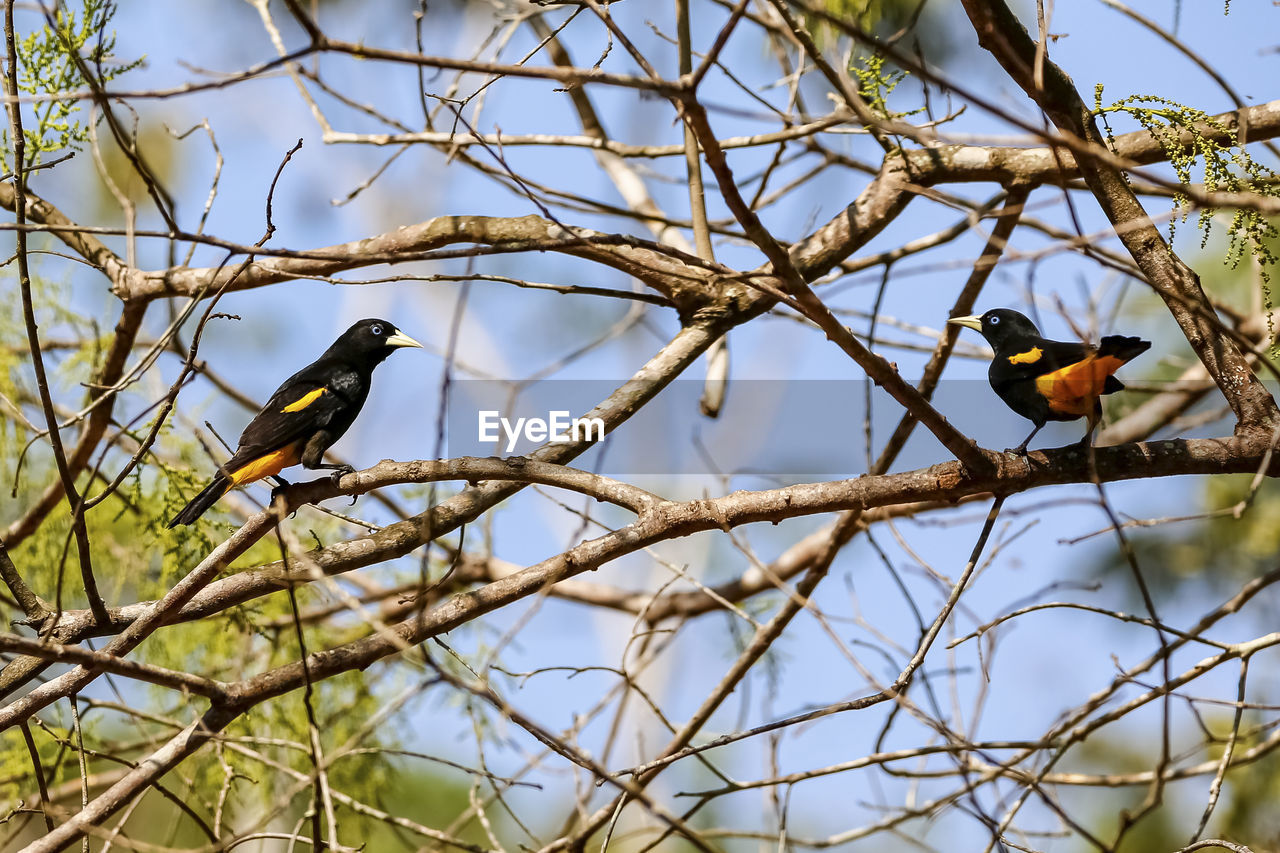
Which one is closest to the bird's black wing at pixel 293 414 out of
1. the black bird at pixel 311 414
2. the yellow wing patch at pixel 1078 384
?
the black bird at pixel 311 414

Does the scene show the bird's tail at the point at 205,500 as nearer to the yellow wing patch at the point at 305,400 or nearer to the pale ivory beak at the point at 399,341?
the yellow wing patch at the point at 305,400

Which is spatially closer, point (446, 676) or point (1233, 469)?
point (446, 676)

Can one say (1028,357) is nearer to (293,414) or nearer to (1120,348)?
(1120,348)

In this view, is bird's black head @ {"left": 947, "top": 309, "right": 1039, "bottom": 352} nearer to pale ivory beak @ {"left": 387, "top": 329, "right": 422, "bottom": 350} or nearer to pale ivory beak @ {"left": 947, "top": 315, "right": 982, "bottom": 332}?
pale ivory beak @ {"left": 947, "top": 315, "right": 982, "bottom": 332}

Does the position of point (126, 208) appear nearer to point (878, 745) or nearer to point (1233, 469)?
point (878, 745)

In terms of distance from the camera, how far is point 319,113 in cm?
404

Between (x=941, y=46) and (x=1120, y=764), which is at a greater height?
(x=941, y=46)

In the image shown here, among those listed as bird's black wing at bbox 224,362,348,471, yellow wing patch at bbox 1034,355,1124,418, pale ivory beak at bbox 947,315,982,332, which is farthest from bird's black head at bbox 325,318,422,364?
yellow wing patch at bbox 1034,355,1124,418

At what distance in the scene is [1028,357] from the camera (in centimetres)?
342

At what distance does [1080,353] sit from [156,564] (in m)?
4.04

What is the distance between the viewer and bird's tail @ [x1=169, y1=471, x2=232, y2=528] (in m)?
3.38

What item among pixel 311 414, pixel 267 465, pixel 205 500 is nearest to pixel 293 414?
pixel 311 414

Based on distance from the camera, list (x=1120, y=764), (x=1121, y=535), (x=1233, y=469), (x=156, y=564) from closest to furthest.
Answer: (x=1121, y=535) → (x=1233, y=469) → (x=156, y=564) → (x=1120, y=764)

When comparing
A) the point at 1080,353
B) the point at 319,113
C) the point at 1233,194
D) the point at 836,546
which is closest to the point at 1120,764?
the point at 836,546
